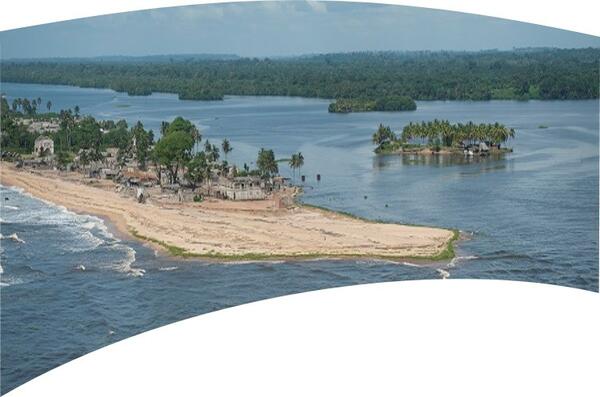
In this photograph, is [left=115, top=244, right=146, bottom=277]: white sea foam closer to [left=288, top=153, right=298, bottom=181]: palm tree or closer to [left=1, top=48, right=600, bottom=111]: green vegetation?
[left=1, top=48, right=600, bottom=111]: green vegetation

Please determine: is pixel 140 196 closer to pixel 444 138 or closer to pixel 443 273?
pixel 443 273

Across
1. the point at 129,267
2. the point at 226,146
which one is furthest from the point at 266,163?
the point at 129,267

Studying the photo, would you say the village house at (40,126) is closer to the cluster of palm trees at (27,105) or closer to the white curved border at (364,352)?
the cluster of palm trees at (27,105)

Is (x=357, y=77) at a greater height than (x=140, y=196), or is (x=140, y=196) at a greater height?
(x=357, y=77)

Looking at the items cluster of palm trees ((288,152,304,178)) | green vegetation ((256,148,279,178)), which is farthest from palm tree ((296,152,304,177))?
green vegetation ((256,148,279,178))

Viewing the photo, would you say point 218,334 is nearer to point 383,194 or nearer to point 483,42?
point 483,42

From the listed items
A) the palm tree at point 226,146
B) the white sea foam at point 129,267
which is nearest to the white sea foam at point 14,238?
the white sea foam at point 129,267
